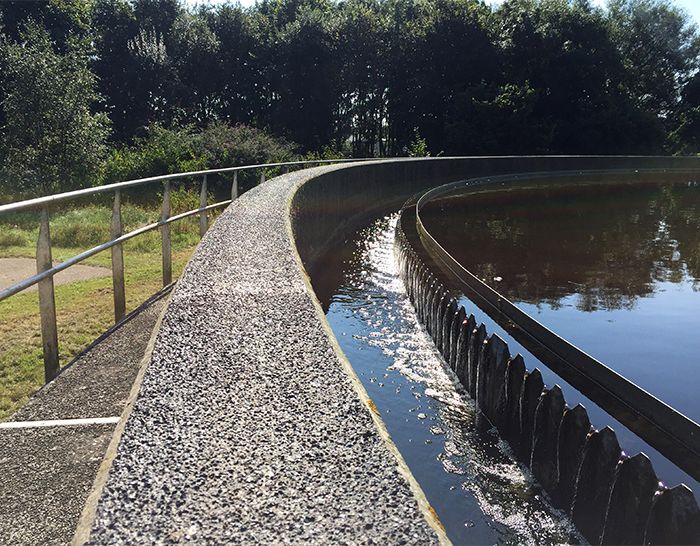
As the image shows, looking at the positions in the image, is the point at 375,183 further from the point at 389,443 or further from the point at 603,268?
the point at 389,443

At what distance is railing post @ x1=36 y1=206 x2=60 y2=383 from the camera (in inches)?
160

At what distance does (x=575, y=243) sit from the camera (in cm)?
1441

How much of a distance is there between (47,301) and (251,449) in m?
2.34

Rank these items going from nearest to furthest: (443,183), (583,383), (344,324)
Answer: (583,383)
(344,324)
(443,183)

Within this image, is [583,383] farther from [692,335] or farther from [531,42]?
[531,42]

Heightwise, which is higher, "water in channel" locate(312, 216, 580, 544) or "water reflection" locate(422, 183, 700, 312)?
"water reflection" locate(422, 183, 700, 312)

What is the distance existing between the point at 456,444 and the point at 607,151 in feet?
137

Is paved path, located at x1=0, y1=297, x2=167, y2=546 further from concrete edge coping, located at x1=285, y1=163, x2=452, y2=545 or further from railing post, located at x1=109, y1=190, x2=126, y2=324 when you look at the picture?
concrete edge coping, located at x1=285, y1=163, x2=452, y2=545

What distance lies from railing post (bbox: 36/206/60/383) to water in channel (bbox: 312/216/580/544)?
2.71m

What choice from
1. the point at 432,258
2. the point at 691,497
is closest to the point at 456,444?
the point at 691,497

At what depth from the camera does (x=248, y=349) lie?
3.57 metres

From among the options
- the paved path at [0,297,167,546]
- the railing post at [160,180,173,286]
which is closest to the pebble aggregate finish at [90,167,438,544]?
the paved path at [0,297,167,546]

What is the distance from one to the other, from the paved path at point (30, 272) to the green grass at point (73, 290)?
291 mm

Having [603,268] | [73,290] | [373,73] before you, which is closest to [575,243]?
[603,268]
